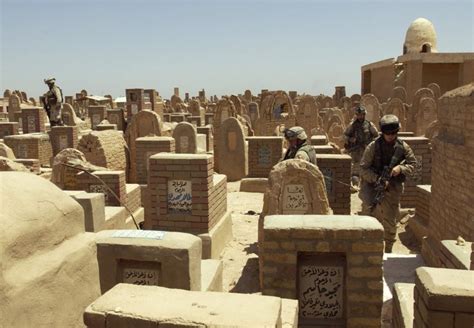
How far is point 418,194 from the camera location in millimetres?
7070

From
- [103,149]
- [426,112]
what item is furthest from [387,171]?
[426,112]

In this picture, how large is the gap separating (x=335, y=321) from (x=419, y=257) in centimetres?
267

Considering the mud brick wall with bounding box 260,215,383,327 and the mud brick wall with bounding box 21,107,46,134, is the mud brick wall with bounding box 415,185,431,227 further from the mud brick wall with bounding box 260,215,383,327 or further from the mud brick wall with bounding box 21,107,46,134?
the mud brick wall with bounding box 21,107,46,134

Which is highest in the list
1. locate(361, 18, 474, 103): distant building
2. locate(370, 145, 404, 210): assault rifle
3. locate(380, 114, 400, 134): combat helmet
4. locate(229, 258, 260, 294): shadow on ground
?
locate(361, 18, 474, 103): distant building

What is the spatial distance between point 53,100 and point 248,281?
13.4 metres

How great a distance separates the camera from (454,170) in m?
5.50

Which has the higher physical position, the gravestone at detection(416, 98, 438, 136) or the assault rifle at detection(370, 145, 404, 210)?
the gravestone at detection(416, 98, 438, 136)

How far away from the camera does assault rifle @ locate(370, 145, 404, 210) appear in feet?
17.3

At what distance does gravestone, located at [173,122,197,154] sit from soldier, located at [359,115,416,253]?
6858mm

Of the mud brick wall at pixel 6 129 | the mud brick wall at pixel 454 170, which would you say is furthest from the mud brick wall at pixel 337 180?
the mud brick wall at pixel 6 129

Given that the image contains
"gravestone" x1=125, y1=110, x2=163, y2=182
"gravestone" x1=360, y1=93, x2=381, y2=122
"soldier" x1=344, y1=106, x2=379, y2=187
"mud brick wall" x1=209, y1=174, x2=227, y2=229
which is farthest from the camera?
"gravestone" x1=360, y1=93, x2=381, y2=122

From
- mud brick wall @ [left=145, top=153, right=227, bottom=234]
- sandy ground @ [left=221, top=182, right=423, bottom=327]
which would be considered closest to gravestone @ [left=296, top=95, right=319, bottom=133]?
sandy ground @ [left=221, top=182, right=423, bottom=327]

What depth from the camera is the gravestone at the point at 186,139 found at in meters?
11.8

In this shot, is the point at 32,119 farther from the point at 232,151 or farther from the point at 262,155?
the point at 262,155
